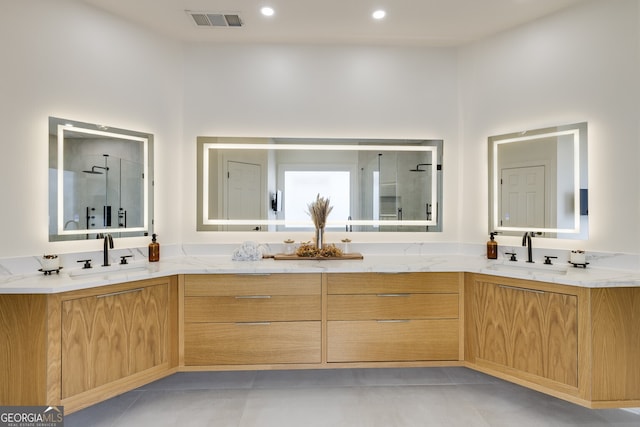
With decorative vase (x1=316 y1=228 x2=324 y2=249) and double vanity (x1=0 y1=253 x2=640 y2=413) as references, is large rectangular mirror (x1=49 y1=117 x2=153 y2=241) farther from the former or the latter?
decorative vase (x1=316 y1=228 x2=324 y2=249)

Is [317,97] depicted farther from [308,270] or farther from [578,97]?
[578,97]

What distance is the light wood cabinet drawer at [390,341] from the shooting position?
2480 mm

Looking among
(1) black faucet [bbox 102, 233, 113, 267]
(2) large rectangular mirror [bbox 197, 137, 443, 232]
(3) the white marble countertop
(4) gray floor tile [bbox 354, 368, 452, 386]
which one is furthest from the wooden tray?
(1) black faucet [bbox 102, 233, 113, 267]

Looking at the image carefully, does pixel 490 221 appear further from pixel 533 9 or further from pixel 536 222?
pixel 533 9

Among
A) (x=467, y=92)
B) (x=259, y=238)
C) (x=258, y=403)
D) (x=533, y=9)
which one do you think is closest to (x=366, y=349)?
(x=258, y=403)

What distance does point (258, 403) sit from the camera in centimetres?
236

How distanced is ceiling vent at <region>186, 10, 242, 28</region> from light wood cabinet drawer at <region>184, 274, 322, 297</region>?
6.61 feet

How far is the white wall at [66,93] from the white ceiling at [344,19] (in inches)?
8.2

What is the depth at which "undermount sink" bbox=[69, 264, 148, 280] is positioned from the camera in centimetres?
222

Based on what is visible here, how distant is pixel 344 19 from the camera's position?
2.75 m

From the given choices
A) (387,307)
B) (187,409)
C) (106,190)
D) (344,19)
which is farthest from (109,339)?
(344,19)

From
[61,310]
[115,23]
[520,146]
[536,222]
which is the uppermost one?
[115,23]

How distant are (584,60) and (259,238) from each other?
2.89 metres

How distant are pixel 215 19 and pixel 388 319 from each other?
2695mm
